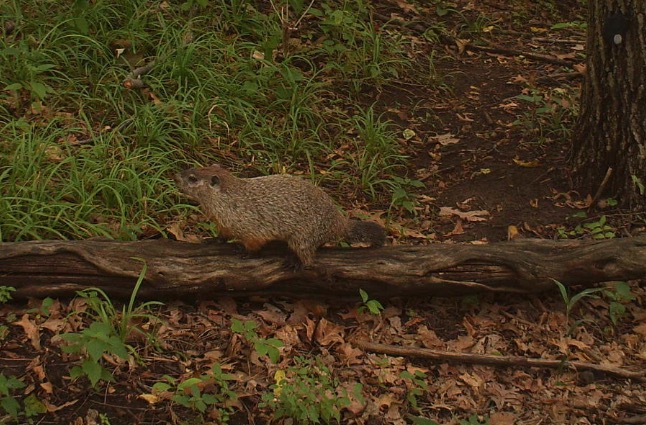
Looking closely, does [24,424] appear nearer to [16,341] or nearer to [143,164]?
[16,341]

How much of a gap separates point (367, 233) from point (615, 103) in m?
2.26

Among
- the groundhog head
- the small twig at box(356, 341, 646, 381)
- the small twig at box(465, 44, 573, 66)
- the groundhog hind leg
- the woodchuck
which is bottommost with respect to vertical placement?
the small twig at box(356, 341, 646, 381)

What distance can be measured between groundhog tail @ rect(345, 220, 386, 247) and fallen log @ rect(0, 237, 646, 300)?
0.23ft

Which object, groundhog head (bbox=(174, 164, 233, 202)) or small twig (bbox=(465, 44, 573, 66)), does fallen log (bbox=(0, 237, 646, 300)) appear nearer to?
groundhog head (bbox=(174, 164, 233, 202))

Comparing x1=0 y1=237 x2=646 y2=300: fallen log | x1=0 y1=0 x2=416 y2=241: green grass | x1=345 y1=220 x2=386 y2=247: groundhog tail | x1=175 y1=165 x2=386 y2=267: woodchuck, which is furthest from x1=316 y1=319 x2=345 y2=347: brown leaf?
x1=0 y1=0 x2=416 y2=241: green grass

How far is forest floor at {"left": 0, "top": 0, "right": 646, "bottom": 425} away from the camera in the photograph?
13.9 ft

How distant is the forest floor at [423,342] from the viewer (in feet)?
13.9

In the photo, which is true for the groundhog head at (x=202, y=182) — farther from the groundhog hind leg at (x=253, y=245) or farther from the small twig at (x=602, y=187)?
the small twig at (x=602, y=187)

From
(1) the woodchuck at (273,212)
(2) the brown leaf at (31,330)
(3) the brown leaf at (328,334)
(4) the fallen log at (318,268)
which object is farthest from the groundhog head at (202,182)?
(2) the brown leaf at (31,330)

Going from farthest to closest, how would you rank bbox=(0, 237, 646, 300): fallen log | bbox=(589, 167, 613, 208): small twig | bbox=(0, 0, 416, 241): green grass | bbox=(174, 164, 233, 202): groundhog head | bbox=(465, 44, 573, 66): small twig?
1. bbox=(465, 44, 573, 66): small twig
2. bbox=(589, 167, 613, 208): small twig
3. bbox=(0, 0, 416, 241): green grass
4. bbox=(174, 164, 233, 202): groundhog head
5. bbox=(0, 237, 646, 300): fallen log

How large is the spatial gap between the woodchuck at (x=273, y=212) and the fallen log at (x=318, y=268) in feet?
0.36

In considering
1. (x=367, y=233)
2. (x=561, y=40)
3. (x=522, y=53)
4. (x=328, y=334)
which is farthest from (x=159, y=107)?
(x=561, y=40)

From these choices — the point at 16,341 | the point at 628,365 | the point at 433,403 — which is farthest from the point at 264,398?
the point at 628,365

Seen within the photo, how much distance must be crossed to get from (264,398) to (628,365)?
2354 millimetres
